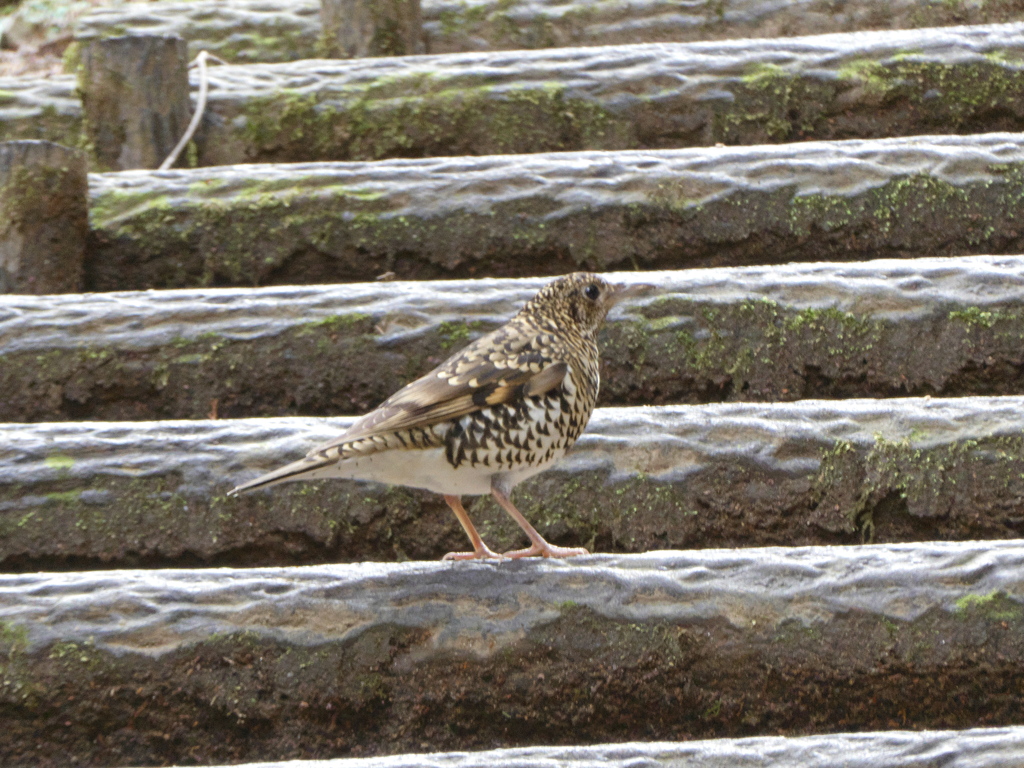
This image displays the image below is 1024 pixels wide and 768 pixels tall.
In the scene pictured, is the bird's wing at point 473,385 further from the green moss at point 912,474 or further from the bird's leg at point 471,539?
the green moss at point 912,474

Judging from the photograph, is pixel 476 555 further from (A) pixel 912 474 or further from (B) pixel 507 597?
(A) pixel 912 474

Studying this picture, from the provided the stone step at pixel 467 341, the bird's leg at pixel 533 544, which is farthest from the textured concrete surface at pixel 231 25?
the bird's leg at pixel 533 544

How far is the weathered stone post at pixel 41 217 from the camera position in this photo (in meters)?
4.26

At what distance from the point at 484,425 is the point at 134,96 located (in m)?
2.87

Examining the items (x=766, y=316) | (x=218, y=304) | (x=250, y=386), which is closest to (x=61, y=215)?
(x=218, y=304)

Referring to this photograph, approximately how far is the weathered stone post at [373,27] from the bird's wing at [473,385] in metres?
2.89

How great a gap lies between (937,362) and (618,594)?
1.63 metres

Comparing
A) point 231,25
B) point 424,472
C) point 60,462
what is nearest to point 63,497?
point 60,462

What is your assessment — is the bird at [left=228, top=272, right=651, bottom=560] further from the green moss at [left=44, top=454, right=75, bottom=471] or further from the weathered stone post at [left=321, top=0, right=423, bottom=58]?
the weathered stone post at [left=321, top=0, right=423, bottom=58]

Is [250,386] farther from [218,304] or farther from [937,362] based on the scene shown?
[937,362]

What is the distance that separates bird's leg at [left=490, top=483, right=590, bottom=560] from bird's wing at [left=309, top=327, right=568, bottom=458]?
27 centimetres

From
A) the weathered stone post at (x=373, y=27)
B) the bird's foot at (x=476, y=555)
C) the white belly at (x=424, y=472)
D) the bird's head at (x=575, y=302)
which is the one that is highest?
the weathered stone post at (x=373, y=27)

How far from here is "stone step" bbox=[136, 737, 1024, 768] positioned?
2156mm

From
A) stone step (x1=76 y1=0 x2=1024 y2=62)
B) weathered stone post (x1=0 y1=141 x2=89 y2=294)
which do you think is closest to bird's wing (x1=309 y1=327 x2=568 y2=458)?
weathered stone post (x1=0 y1=141 x2=89 y2=294)
